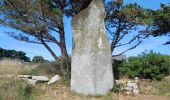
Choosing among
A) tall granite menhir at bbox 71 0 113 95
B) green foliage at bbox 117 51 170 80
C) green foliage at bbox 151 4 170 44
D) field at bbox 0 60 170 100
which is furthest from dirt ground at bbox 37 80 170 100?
green foliage at bbox 151 4 170 44

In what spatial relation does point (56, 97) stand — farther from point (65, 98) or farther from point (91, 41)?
point (91, 41)

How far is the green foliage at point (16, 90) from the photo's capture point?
11.2m

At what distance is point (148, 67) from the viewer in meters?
16.1

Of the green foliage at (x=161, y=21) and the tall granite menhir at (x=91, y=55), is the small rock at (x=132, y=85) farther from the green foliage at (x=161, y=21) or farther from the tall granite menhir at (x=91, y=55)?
the green foliage at (x=161, y=21)

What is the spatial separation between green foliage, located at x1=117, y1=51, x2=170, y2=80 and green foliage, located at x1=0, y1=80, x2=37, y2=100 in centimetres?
506

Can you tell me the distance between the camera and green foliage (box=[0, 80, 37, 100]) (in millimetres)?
11169

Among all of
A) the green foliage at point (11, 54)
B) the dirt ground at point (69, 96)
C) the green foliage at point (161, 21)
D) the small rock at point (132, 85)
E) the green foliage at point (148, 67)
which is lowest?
the dirt ground at point (69, 96)

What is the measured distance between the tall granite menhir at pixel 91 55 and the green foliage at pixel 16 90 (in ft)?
5.12

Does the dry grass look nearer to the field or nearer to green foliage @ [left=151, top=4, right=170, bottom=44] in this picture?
the field

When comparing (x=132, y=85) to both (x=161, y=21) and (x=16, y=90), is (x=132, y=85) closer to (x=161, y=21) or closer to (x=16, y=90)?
(x=16, y=90)

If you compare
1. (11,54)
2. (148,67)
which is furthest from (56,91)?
(11,54)

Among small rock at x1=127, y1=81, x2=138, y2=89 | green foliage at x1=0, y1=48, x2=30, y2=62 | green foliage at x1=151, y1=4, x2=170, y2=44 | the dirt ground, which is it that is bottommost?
the dirt ground

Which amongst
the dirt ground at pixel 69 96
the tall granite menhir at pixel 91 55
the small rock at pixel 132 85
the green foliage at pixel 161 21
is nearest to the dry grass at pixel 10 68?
the dirt ground at pixel 69 96

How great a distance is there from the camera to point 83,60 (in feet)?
42.3
